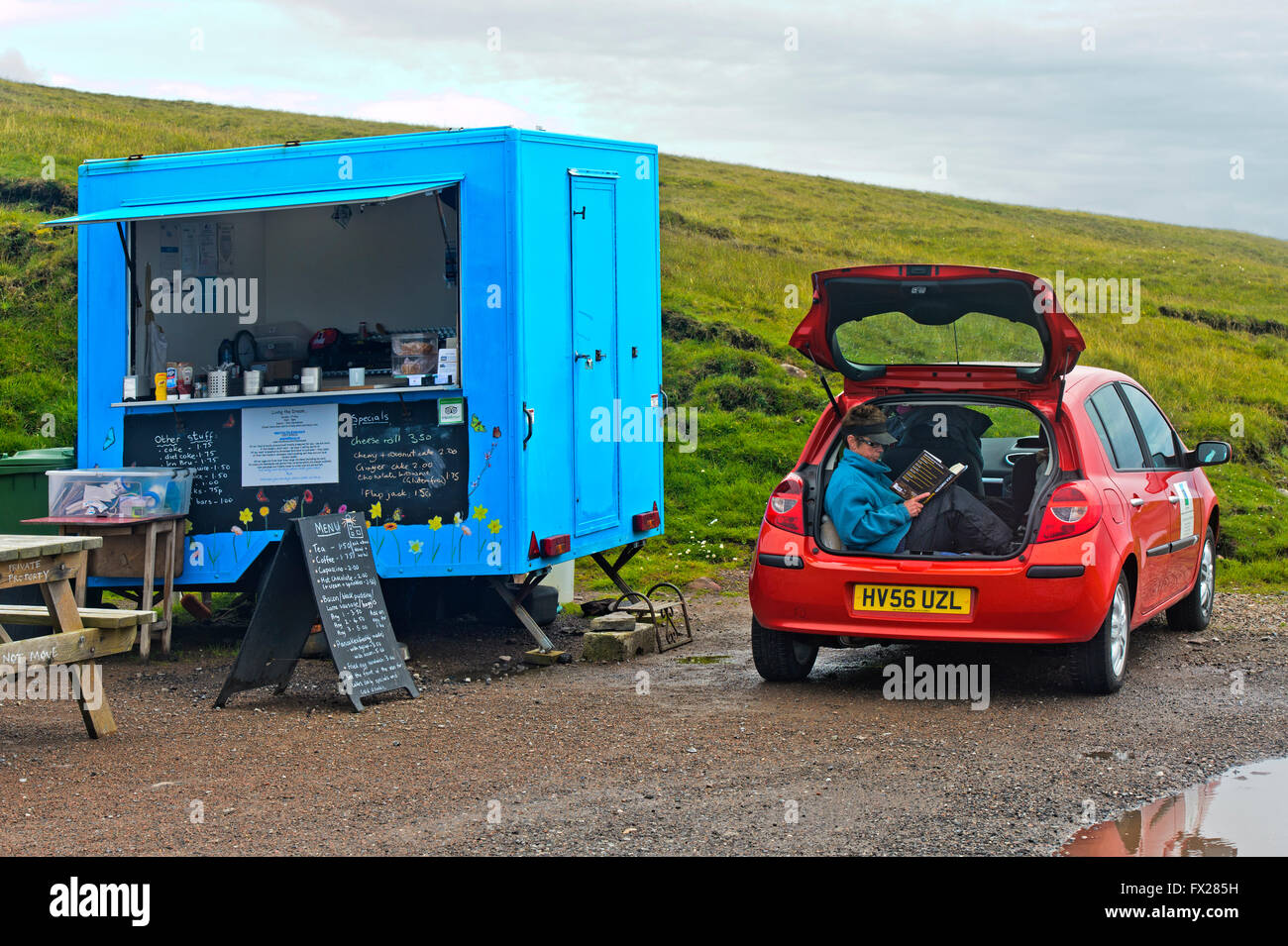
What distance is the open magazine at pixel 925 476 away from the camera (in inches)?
299

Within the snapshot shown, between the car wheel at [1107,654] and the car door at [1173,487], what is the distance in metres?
0.91

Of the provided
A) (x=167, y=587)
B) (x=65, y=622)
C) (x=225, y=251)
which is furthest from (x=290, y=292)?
(x=65, y=622)

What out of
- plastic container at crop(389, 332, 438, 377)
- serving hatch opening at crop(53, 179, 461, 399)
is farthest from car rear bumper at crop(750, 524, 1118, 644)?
plastic container at crop(389, 332, 438, 377)

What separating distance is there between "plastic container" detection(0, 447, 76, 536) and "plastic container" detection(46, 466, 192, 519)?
1.89 feet

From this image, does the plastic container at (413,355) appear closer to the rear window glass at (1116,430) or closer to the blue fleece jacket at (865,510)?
the blue fleece jacket at (865,510)

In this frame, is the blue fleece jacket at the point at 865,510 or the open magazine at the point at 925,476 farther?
the open magazine at the point at 925,476

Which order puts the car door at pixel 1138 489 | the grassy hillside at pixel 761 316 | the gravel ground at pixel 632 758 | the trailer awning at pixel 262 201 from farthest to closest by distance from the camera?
the grassy hillside at pixel 761 316, the trailer awning at pixel 262 201, the car door at pixel 1138 489, the gravel ground at pixel 632 758

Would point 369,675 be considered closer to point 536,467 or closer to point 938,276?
point 536,467

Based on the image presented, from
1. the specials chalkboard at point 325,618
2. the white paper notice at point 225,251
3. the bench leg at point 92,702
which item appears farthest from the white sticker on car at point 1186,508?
the white paper notice at point 225,251

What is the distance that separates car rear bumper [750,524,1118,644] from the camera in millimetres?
6660

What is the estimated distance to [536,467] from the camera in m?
8.49

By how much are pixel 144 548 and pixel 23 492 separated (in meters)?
1.32

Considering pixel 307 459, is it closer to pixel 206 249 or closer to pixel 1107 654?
pixel 206 249
